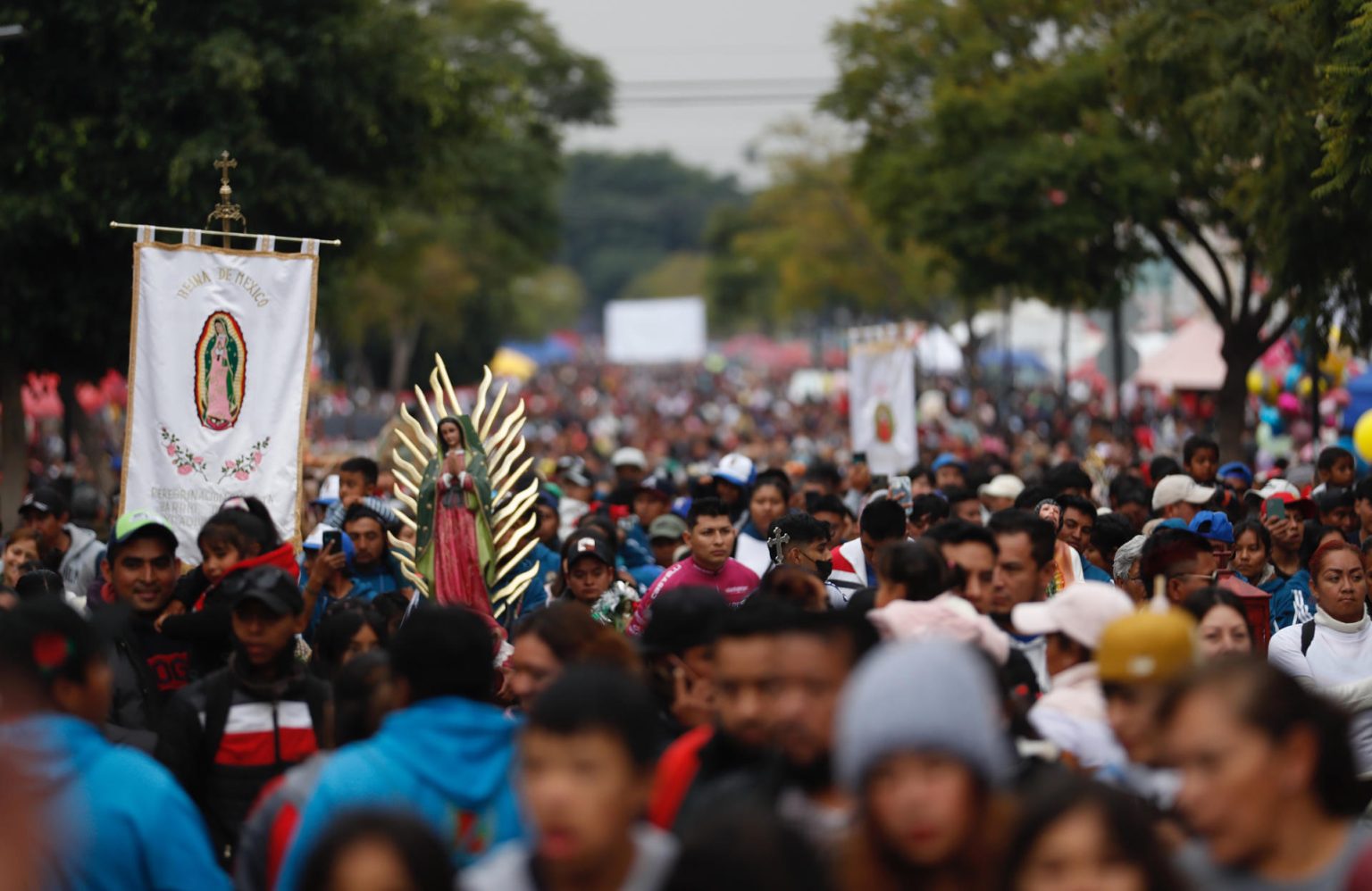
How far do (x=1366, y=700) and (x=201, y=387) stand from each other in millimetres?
5967

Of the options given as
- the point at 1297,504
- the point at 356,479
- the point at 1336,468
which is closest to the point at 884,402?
the point at 1336,468

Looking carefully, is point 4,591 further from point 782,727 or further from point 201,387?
point 782,727

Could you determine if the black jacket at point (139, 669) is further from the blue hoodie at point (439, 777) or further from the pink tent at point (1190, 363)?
the pink tent at point (1190, 363)

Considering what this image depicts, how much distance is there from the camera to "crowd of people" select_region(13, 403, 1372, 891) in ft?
11.8

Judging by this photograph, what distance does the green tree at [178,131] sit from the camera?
62.2ft

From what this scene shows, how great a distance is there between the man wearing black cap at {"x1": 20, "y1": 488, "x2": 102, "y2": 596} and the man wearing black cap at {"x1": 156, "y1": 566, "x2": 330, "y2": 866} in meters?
5.80

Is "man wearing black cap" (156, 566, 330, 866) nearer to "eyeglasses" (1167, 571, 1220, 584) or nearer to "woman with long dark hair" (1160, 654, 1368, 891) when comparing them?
"woman with long dark hair" (1160, 654, 1368, 891)

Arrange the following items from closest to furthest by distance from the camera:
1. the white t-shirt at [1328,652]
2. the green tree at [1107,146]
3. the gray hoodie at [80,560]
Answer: the white t-shirt at [1328,652], the gray hoodie at [80,560], the green tree at [1107,146]

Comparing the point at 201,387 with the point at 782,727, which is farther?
the point at 201,387

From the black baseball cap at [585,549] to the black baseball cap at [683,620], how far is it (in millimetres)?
3625

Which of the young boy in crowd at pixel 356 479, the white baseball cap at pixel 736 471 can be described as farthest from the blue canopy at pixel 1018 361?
the young boy in crowd at pixel 356 479

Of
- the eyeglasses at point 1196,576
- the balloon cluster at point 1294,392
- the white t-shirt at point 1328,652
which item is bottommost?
the white t-shirt at point 1328,652

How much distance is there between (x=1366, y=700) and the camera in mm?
7680

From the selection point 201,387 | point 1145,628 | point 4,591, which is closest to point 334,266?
point 201,387
